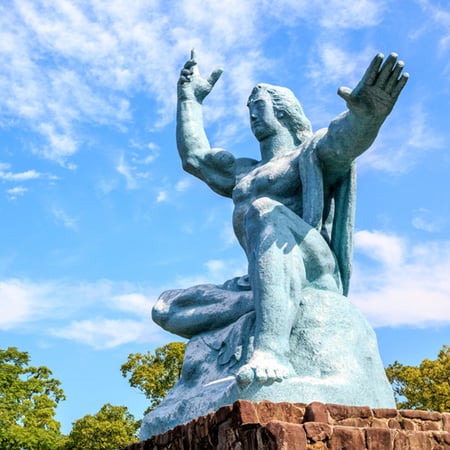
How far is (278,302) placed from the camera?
217 inches

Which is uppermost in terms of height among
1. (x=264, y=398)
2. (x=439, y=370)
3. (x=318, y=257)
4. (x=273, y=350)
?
(x=439, y=370)

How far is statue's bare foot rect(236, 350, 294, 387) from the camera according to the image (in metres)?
5.08

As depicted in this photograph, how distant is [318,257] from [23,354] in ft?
61.2

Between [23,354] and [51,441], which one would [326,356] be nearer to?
[51,441]

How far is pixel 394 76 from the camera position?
5473 millimetres

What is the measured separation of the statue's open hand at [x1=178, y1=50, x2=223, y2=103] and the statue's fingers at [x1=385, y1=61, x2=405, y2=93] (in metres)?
2.77

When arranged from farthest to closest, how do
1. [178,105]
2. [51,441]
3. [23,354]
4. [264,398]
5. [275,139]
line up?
[23,354] → [51,441] → [178,105] → [275,139] → [264,398]

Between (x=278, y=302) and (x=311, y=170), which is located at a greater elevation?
(x=311, y=170)

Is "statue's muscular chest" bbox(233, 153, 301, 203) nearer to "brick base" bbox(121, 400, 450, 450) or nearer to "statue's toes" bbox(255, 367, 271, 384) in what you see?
"statue's toes" bbox(255, 367, 271, 384)

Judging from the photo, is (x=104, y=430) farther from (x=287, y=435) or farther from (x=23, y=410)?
(x=287, y=435)

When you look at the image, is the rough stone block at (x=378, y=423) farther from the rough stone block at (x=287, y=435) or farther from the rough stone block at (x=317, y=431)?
the rough stone block at (x=287, y=435)

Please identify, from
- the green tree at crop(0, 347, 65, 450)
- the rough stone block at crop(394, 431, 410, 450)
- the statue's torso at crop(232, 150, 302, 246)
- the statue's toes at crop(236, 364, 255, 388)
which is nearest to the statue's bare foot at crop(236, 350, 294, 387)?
the statue's toes at crop(236, 364, 255, 388)

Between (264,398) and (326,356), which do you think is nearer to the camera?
(264,398)

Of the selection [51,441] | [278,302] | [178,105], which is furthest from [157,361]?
[278,302]
